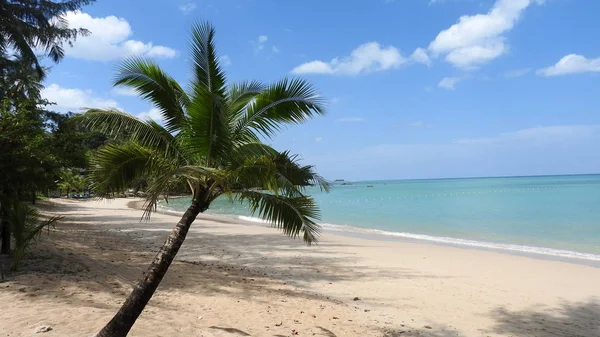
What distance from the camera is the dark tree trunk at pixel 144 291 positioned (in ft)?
13.1

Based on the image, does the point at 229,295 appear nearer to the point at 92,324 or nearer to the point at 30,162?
the point at 92,324

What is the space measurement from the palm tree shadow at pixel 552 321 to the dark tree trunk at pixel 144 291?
14.4 ft

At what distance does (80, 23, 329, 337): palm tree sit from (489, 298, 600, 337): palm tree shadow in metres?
3.42

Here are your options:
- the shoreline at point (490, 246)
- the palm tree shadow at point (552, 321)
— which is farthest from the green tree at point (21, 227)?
the shoreline at point (490, 246)

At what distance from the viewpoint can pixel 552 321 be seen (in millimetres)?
6094

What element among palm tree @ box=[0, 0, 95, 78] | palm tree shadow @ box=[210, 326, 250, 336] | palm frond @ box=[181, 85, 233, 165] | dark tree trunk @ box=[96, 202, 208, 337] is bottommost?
palm tree shadow @ box=[210, 326, 250, 336]

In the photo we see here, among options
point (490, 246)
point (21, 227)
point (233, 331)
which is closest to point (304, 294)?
point (233, 331)

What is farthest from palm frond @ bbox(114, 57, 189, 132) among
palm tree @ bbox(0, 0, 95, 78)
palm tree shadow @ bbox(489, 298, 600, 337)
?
palm tree @ bbox(0, 0, 95, 78)

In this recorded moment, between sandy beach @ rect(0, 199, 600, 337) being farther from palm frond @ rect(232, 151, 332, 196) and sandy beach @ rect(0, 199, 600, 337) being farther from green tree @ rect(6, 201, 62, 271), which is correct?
palm frond @ rect(232, 151, 332, 196)

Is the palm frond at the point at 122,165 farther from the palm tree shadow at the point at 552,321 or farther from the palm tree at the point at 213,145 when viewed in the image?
the palm tree shadow at the point at 552,321

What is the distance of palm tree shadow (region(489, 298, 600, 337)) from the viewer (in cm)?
555

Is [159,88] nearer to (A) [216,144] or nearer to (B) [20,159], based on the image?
(A) [216,144]

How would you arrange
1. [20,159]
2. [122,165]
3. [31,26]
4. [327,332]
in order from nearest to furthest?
[122,165]
[327,332]
[20,159]
[31,26]

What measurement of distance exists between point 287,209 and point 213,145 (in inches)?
46.5
